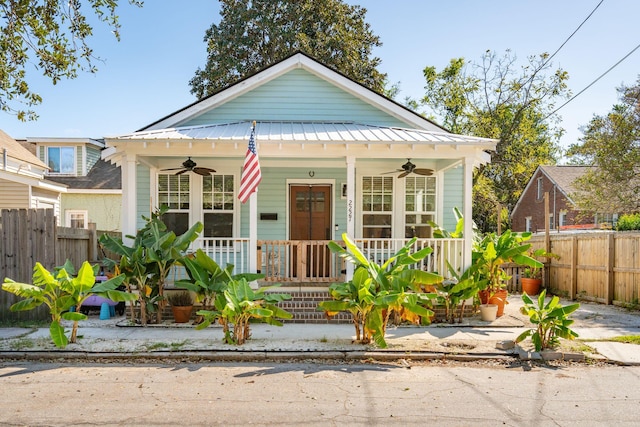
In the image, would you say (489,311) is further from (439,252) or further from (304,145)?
(304,145)

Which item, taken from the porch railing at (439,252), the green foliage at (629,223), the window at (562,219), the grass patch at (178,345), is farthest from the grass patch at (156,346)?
the window at (562,219)

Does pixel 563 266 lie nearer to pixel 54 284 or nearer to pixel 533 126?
pixel 54 284

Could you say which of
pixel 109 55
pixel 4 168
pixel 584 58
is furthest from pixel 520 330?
pixel 4 168

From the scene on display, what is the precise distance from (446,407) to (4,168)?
1652 centimetres

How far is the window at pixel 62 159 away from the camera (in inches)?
831

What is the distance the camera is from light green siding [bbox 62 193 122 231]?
67.7 feet

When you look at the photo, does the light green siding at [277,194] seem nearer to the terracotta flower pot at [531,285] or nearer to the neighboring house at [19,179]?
the terracotta flower pot at [531,285]

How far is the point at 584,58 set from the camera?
14.4 m

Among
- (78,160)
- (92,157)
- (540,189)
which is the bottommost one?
(540,189)

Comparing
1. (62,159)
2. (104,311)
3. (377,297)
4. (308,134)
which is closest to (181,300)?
(104,311)

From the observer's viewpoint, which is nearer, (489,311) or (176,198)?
(489,311)

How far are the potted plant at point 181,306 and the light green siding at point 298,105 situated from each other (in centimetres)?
468

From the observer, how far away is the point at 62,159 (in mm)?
21281

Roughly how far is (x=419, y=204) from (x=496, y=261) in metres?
3.24
